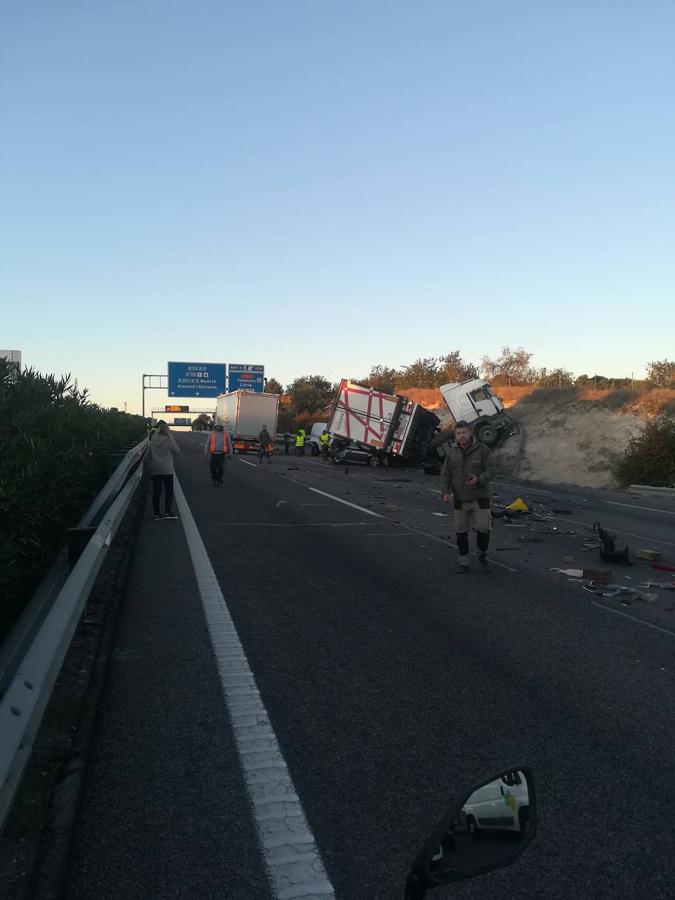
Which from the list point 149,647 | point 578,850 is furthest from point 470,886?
point 149,647

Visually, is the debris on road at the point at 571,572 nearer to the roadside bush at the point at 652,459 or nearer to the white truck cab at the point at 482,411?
the roadside bush at the point at 652,459

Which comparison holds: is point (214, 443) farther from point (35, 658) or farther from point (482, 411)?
point (35, 658)

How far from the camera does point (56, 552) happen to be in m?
7.74

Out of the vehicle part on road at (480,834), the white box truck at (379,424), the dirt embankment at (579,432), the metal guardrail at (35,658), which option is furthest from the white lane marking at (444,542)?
the dirt embankment at (579,432)

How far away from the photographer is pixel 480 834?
160 cm

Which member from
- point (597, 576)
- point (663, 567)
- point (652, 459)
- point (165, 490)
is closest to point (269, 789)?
point (597, 576)

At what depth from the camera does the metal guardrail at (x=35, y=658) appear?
246 cm

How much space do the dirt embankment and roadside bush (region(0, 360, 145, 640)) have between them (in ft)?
81.1

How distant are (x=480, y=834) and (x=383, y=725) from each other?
2.67 m

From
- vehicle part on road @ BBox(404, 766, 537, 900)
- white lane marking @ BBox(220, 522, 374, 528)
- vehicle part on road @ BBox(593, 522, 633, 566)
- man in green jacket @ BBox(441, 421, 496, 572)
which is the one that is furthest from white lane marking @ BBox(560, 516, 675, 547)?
vehicle part on road @ BBox(404, 766, 537, 900)

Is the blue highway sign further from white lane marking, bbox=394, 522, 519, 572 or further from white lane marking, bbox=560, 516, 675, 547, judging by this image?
white lane marking, bbox=394, 522, 519, 572

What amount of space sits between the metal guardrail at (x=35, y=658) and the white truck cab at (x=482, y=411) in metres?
23.1

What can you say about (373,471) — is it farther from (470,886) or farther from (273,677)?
(470,886)

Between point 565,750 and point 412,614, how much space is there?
286cm
